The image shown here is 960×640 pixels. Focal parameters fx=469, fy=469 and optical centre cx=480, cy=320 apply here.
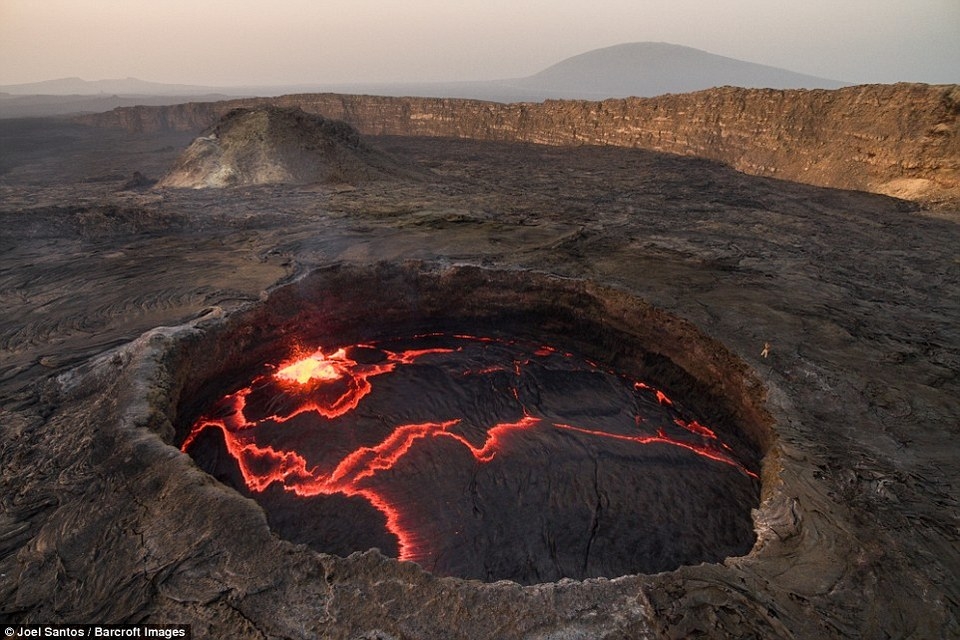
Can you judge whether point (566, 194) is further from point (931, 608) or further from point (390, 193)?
point (931, 608)

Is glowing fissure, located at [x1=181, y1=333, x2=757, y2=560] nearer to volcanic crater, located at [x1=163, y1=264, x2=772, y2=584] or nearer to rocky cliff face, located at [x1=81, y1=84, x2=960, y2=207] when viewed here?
volcanic crater, located at [x1=163, y1=264, x2=772, y2=584]

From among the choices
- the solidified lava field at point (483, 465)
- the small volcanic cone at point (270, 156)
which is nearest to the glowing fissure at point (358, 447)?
the solidified lava field at point (483, 465)

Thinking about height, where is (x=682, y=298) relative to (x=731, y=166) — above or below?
below

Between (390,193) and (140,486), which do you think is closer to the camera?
(140,486)

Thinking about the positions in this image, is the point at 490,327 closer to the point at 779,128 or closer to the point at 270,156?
the point at 270,156

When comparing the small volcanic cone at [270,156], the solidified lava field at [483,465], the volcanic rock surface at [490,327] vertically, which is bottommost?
the solidified lava field at [483,465]

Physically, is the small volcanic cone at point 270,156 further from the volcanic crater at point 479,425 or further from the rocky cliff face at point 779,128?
the rocky cliff face at point 779,128

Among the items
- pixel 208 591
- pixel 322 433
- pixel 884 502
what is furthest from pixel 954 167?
pixel 208 591
